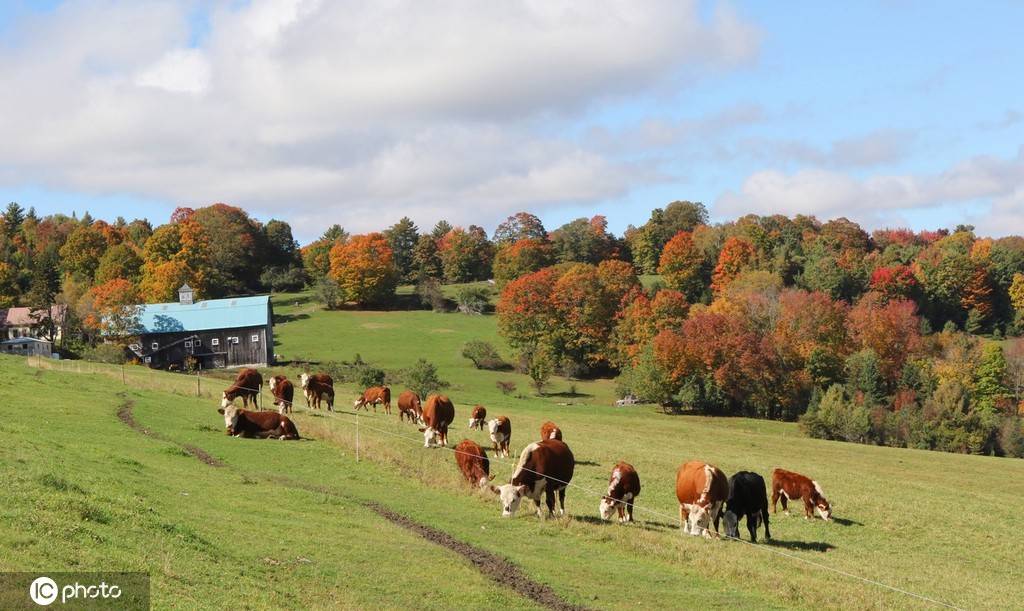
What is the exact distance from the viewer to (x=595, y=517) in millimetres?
21688

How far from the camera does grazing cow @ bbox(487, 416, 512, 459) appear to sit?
29.5 m

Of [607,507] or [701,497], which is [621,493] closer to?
[607,507]

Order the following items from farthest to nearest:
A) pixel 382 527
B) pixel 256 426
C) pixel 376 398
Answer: pixel 376 398, pixel 256 426, pixel 382 527

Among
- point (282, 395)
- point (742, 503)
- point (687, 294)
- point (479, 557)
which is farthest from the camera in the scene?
point (687, 294)

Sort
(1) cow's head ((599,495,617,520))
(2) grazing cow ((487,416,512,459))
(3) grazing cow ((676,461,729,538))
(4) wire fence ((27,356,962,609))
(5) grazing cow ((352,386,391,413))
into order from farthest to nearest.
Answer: (5) grazing cow ((352,386,391,413)) < (2) grazing cow ((487,416,512,459)) < (1) cow's head ((599,495,617,520)) < (3) grazing cow ((676,461,729,538)) < (4) wire fence ((27,356,962,609))

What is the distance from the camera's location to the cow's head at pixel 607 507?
21234 mm

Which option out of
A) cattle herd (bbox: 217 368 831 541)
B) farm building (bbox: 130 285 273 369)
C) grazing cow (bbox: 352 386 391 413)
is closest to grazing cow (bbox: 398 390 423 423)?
grazing cow (bbox: 352 386 391 413)

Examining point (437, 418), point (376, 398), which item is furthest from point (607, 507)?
point (376, 398)

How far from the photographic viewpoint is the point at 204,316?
90.1m

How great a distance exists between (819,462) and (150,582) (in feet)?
133

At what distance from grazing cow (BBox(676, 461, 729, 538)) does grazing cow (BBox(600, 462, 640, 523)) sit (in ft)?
3.82

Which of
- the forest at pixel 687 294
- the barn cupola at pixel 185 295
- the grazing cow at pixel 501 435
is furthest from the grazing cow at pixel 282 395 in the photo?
the barn cupola at pixel 185 295

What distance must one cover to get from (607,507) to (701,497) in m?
2.18

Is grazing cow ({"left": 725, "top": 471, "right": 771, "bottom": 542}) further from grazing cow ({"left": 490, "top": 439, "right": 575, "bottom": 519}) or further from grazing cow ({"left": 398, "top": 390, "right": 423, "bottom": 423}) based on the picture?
grazing cow ({"left": 398, "top": 390, "right": 423, "bottom": 423})
